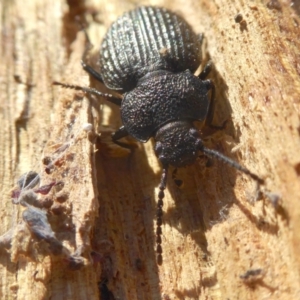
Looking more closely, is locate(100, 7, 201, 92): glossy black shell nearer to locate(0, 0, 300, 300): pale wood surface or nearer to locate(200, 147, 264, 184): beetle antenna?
locate(0, 0, 300, 300): pale wood surface

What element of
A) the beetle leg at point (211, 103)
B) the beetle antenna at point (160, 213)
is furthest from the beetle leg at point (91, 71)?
the beetle antenna at point (160, 213)

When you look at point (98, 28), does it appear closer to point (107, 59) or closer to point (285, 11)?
point (107, 59)

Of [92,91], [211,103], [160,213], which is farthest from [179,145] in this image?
[92,91]

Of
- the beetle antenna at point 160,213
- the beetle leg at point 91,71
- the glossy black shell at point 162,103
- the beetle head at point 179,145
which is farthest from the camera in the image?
the beetle leg at point 91,71

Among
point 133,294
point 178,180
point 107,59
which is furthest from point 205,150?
point 107,59

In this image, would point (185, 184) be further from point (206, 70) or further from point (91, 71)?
point (91, 71)

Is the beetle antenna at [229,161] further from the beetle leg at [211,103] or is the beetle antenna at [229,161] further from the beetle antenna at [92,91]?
the beetle antenna at [92,91]
